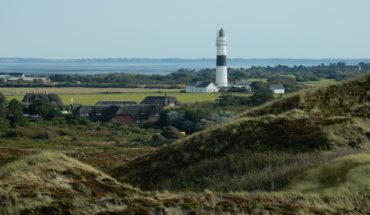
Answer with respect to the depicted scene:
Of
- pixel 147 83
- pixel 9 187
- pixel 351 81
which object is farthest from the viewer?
pixel 147 83

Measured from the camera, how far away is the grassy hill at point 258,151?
17.6m

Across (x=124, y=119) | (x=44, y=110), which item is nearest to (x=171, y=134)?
(x=124, y=119)

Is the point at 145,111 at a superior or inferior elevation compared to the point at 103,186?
inferior

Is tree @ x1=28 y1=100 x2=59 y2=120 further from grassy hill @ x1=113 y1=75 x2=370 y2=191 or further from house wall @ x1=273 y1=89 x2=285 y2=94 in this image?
grassy hill @ x1=113 y1=75 x2=370 y2=191

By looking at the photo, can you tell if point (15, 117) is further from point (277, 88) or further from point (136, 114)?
point (277, 88)

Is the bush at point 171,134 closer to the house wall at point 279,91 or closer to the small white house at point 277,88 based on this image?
the house wall at point 279,91

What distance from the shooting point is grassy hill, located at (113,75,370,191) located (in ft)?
57.7

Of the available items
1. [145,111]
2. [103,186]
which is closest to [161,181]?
[103,186]

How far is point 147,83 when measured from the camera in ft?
519

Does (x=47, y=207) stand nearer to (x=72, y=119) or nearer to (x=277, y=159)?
(x=277, y=159)

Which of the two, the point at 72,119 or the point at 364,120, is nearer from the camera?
the point at 364,120

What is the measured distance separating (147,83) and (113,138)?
9618 cm
